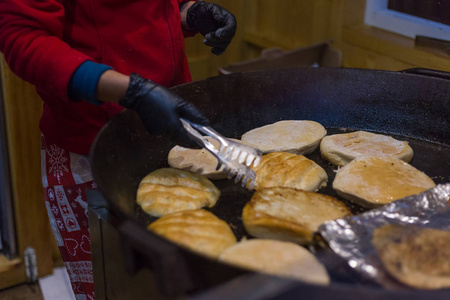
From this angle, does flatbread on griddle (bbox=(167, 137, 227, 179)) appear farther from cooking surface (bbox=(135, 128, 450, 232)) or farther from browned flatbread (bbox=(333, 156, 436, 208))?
browned flatbread (bbox=(333, 156, 436, 208))

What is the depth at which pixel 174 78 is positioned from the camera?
165cm

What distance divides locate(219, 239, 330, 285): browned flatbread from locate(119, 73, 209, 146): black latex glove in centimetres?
33

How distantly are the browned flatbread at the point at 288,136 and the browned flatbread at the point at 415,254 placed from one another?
485mm

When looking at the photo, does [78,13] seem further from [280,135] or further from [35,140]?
[35,140]

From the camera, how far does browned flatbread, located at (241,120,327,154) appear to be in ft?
4.93

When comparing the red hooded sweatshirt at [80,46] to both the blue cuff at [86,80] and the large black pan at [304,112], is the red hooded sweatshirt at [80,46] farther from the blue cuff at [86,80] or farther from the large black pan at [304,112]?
the large black pan at [304,112]

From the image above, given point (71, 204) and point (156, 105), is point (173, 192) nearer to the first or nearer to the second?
point (156, 105)

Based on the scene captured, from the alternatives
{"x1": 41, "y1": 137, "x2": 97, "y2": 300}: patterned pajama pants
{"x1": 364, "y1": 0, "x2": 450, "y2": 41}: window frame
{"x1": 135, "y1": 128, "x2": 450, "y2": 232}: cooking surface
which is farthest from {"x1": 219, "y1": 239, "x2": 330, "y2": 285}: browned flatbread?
{"x1": 364, "y1": 0, "x2": 450, "y2": 41}: window frame

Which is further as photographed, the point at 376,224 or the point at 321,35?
the point at 321,35

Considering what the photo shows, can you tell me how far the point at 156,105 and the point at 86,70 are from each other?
0.19 metres

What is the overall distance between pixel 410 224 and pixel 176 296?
0.56 m

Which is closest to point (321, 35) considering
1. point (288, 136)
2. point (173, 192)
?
point (288, 136)

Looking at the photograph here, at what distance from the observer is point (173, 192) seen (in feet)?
4.17

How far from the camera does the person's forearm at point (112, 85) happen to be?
1.17 m
